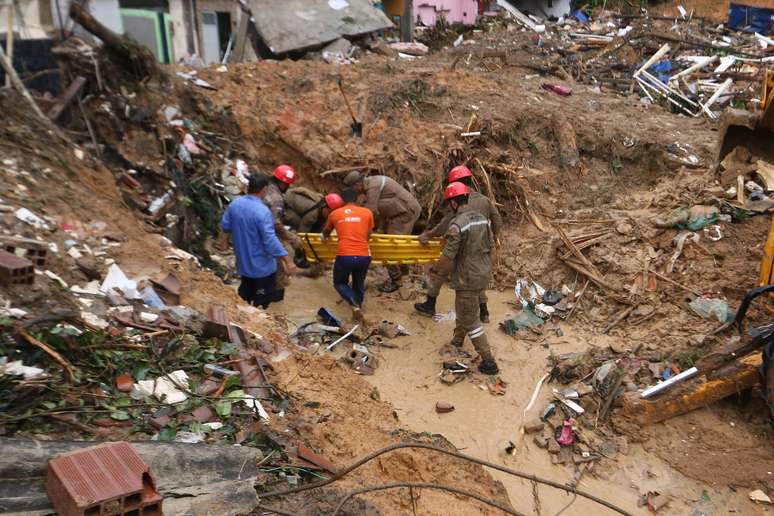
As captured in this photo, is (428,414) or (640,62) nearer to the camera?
(428,414)

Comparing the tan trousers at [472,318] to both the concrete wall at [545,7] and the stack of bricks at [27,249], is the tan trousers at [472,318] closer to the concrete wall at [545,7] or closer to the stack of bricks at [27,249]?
the stack of bricks at [27,249]

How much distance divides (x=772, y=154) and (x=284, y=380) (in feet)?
20.1

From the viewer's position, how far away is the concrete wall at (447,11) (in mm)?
21172

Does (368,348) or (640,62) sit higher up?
(640,62)

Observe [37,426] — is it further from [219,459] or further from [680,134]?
[680,134]

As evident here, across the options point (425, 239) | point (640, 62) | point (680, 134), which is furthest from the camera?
point (640, 62)

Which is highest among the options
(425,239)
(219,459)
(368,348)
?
Answer: (219,459)

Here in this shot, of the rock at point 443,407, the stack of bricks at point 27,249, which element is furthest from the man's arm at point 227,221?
the rock at point 443,407

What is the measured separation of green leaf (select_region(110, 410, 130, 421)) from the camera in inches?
144

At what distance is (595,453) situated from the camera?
563 cm

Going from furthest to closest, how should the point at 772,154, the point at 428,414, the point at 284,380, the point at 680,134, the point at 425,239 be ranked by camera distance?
the point at 680,134 → the point at 425,239 → the point at 772,154 → the point at 428,414 → the point at 284,380

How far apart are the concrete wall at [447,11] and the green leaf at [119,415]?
19684 millimetres

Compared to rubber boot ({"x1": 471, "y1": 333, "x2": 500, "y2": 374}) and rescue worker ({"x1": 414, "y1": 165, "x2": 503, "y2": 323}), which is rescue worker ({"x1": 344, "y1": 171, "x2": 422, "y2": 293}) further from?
rubber boot ({"x1": 471, "y1": 333, "x2": 500, "y2": 374})

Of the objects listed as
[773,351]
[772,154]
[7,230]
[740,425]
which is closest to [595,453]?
[740,425]
